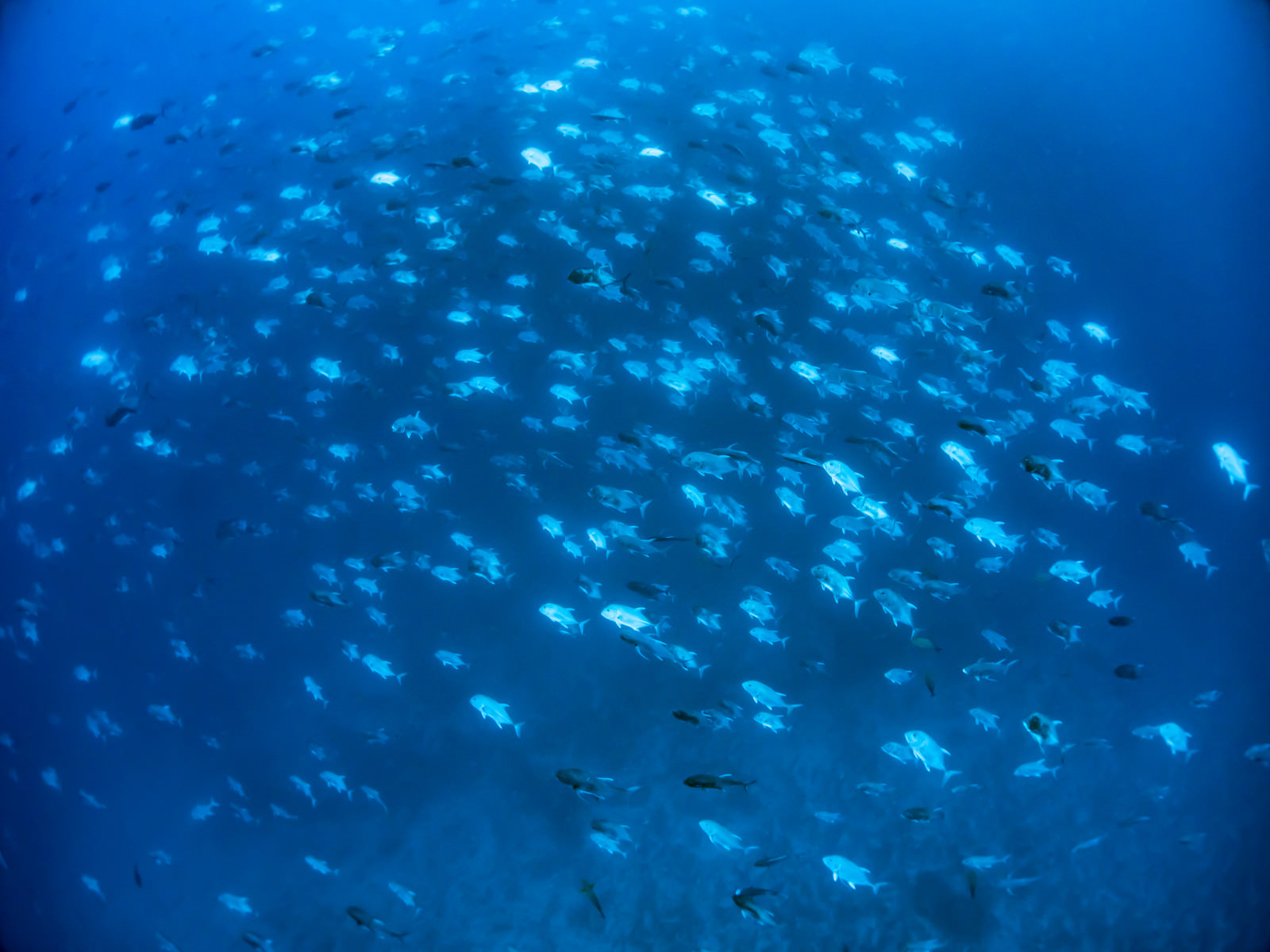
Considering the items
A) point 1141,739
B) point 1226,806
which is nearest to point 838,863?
point 1141,739

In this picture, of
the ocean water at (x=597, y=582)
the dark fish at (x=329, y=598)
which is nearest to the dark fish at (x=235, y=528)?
the ocean water at (x=597, y=582)

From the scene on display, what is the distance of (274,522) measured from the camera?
Result: 39.7 ft

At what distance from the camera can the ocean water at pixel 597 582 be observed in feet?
28.8

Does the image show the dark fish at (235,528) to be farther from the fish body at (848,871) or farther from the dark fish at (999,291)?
the dark fish at (999,291)

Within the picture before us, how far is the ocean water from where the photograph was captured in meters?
8.77

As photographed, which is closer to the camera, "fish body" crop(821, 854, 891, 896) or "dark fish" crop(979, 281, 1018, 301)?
"fish body" crop(821, 854, 891, 896)

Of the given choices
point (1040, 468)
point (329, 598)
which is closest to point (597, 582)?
point (329, 598)

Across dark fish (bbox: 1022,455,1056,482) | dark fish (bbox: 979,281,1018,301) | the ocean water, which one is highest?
dark fish (bbox: 979,281,1018,301)

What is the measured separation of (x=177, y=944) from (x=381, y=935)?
2938mm

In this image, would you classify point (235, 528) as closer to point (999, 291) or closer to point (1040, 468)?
point (1040, 468)

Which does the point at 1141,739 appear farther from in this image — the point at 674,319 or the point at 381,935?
the point at 381,935

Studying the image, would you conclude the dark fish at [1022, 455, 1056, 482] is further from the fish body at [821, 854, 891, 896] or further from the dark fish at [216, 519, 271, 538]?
the dark fish at [216, 519, 271, 538]

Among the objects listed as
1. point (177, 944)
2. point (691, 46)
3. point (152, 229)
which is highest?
point (691, 46)

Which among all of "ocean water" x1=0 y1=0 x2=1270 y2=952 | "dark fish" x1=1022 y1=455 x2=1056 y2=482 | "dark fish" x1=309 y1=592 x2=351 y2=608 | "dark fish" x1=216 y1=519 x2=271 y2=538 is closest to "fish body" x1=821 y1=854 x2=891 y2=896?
"ocean water" x1=0 y1=0 x2=1270 y2=952
